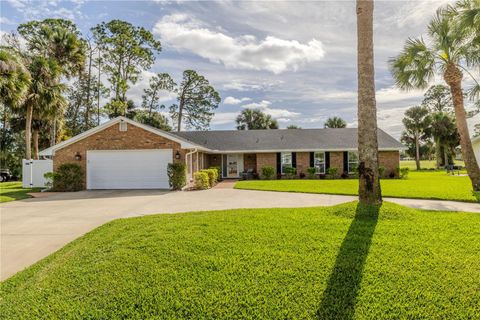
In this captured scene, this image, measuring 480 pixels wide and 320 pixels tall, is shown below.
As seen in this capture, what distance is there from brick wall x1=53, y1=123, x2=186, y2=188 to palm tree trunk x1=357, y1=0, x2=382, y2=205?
11.4 m

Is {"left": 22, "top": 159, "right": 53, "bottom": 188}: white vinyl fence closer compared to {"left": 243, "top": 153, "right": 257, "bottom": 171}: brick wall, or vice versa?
{"left": 22, "top": 159, "right": 53, "bottom": 188}: white vinyl fence

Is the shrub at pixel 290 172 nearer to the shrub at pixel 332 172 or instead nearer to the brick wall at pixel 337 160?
the shrub at pixel 332 172

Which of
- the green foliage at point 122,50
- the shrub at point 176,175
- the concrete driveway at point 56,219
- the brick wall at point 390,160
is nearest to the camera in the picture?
the concrete driveway at point 56,219

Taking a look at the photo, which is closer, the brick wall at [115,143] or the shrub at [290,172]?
the brick wall at [115,143]

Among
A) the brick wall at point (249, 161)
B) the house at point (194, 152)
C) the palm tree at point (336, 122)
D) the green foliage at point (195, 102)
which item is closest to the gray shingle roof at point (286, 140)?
the house at point (194, 152)

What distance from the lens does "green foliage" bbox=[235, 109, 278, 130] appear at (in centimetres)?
4041

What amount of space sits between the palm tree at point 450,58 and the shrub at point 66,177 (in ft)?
57.2

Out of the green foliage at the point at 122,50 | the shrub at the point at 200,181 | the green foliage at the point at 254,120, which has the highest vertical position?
the green foliage at the point at 122,50

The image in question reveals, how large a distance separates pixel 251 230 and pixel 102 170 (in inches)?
545

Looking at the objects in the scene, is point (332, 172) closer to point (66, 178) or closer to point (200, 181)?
point (200, 181)

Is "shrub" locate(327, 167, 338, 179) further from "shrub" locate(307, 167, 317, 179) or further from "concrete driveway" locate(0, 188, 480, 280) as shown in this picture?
"concrete driveway" locate(0, 188, 480, 280)

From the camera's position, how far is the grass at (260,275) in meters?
3.38

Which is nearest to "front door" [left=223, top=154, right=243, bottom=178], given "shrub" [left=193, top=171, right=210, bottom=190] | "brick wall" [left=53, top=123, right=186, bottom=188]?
"shrub" [left=193, top=171, right=210, bottom=190]

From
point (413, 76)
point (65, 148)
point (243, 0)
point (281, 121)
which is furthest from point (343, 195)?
point (281, 121)
